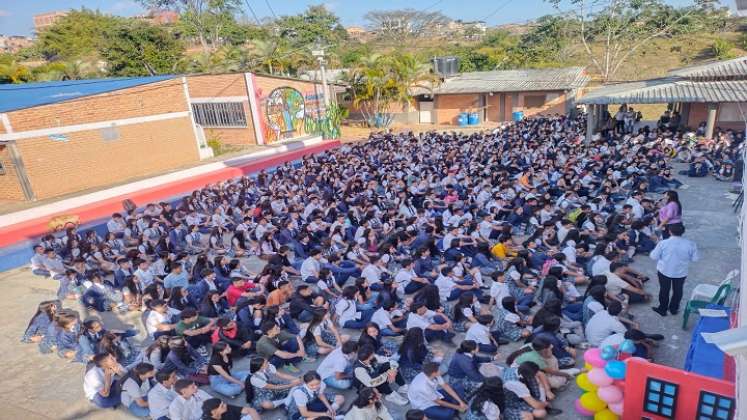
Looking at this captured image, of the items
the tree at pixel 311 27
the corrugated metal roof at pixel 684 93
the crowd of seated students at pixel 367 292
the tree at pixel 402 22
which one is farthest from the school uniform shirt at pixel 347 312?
the tree at pixel 402 22

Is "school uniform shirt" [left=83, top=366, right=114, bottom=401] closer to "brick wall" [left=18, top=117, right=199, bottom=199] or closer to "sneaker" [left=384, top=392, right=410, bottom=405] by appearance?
"sneaker" [left=384, top=392, right=410, bottom=405]

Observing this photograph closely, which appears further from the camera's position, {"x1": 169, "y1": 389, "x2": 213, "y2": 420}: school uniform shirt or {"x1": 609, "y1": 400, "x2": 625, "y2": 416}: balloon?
{"x1": 169, "y1": 389, "x2": 213, "y2": 420}: school uniform shirt

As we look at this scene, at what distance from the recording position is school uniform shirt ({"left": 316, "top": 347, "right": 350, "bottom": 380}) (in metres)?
5.38

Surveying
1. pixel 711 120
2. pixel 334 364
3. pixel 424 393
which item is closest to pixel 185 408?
pixel 334 364

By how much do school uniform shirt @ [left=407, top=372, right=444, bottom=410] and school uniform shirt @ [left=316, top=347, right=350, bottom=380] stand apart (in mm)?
913

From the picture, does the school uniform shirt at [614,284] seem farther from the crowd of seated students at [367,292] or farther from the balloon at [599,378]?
the balloon at [599,378]

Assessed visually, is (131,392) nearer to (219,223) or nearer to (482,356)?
(482,356)

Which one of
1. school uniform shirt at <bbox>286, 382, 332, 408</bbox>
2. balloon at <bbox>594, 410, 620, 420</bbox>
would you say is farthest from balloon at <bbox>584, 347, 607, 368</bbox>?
school uniform shirt at <bbox>286, 382, 332, 408</bbox>

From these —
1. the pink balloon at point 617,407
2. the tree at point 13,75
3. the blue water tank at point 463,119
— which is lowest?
the blue water tank at point 463,119

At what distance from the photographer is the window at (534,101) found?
93.8 ft

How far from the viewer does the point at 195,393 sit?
4.81m

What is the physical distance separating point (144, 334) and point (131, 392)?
2.34 m

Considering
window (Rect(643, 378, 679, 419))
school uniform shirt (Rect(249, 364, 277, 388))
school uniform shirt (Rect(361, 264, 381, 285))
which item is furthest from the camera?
school uniform shirt (Rect(361, 264, 381, 285))

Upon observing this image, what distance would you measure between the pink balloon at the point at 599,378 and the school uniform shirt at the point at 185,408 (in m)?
3.89
